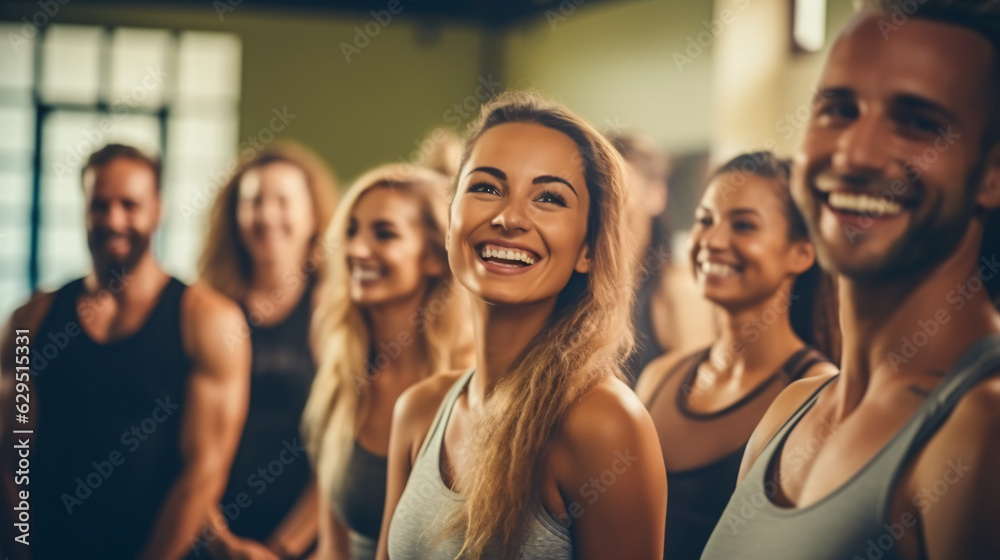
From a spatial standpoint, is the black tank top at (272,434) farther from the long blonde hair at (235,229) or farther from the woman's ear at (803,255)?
the woman's ear at (803,255)

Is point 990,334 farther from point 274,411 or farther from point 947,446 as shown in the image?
point 274,411

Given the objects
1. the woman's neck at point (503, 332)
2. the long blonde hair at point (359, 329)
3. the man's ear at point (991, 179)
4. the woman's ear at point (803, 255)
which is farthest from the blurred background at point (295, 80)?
the man's ear at point (991, 179)

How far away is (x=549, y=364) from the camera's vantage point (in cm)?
135

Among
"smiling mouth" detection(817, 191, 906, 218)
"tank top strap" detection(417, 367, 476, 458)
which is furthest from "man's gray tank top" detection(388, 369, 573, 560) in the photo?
"smiling mouth" detection(817, 191, 906, 218)

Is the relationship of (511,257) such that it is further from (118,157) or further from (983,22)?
(118,157)

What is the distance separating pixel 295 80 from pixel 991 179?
378 centimetres

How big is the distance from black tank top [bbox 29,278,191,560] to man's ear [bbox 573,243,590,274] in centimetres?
149

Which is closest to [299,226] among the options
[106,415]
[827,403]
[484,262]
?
[106,415]

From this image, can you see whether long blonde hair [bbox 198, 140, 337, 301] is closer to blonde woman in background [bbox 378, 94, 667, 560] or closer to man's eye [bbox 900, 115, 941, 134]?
blonde woman in background [bbox 378, 94, 667, 560]

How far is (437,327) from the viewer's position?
2.06 meters

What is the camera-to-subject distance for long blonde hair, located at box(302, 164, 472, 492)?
2055 millimetres

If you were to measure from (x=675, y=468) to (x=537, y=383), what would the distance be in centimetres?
32

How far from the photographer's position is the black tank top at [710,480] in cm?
139

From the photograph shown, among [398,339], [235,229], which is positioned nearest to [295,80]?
[235,229]
